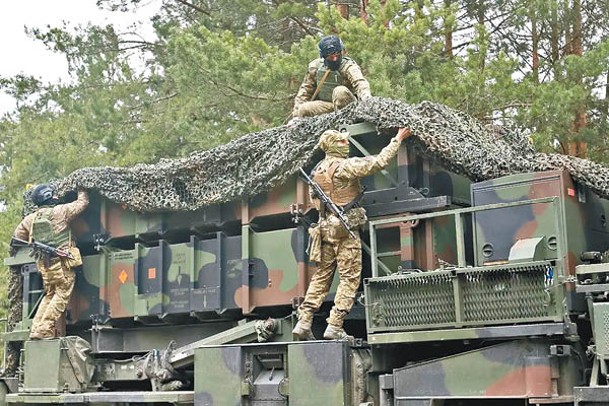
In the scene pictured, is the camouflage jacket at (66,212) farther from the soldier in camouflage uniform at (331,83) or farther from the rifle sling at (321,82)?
the rifle sling at (321,82)

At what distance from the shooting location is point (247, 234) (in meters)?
8.55

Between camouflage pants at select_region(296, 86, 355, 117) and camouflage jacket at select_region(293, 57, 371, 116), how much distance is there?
86mm

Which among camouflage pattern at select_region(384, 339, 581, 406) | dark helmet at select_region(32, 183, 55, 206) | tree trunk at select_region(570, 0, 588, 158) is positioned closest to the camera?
camouflage pattern at select_region(384, 339, 581, 406)

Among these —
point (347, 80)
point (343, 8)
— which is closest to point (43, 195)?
point (347, 80)

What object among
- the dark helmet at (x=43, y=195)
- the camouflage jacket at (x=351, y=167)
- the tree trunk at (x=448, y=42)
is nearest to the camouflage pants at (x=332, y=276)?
the camouflage jacket at (x=351, y=167)

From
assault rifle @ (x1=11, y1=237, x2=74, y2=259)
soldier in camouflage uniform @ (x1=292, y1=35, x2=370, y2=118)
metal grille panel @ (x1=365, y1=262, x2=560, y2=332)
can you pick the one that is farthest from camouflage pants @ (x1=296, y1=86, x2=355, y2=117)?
assault rifle @ (x1=11, y1=237, x2=74, y2=259)

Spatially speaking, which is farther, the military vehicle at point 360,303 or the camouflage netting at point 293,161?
the camouflage netting at point 293,161

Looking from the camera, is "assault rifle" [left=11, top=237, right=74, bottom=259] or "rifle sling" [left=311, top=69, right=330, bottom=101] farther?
"assault rifle" [left=11, top=237, right=74, bottom=259]

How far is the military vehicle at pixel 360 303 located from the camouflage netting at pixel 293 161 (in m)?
0.19

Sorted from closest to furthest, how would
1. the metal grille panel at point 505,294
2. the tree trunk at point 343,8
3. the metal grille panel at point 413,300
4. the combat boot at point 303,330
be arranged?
the metal grille panel at point 505,294 → the metal grille panel at point 413,300 → the combat boot at point 303,330 → the tree trunk at point 343,8

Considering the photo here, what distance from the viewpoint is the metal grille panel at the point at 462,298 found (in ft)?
20.9

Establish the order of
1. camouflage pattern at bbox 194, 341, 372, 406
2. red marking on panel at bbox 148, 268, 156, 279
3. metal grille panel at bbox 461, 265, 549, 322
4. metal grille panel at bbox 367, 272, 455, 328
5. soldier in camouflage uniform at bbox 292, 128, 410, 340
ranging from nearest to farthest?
1. metal grille panel at bbox 461, 265, 549, 322
2. metal grille panel at bbox 367, 272, 455, 328
3. camouflage pattern at bbox 194, 341, 372, 406
4. soldier in camouflage uniform at bbox 292, 128, 410, 340
5. red marking on panel at bbox 148, 268, 156, 279

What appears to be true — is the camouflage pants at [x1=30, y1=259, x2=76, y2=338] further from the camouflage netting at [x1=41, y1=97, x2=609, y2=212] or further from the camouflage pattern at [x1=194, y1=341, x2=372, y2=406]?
the camouflage pattern at [x1=194, y1=341, x2=372, y2=406]

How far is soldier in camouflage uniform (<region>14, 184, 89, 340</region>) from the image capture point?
957 centimetres
